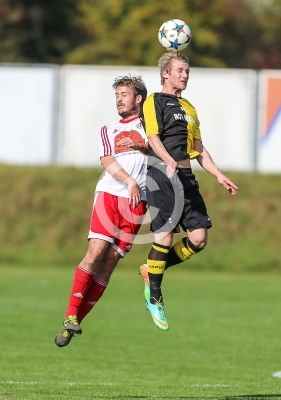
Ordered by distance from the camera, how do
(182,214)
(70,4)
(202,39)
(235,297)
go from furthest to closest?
(70,4) → (202,39) → (235,297) → (182,214)

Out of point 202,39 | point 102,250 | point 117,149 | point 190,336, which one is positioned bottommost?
point 190,336

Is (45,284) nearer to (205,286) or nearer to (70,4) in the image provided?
(205,286)

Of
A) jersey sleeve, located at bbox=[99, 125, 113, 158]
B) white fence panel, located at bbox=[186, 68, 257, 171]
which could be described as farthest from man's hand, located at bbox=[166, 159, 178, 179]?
white fence panel, located at bbox=[186, 68, 257, 171]

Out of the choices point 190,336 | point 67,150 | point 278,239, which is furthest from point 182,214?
point 67,150

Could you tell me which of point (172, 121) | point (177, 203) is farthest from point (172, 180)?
point (172, 121)

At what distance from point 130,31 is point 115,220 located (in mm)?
29432

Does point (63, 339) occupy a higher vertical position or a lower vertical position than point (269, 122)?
lower

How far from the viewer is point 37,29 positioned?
4447 cm

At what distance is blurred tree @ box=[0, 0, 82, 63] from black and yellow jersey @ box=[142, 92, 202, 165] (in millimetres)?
34022

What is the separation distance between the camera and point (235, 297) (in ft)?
74.8

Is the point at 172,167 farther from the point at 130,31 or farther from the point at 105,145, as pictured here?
the point at 130,31

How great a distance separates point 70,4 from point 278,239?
22.0 meters

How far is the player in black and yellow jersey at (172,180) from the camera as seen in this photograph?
1045 centimetres

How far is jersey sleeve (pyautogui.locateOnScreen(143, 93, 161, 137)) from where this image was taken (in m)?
10.2
